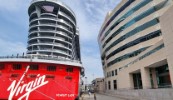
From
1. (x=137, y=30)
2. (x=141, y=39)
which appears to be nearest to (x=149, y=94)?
(x=141, y=39)

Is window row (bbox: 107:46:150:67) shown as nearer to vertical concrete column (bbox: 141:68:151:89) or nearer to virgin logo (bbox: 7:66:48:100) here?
vertical concrete column (bbox: 141:68:151:89)

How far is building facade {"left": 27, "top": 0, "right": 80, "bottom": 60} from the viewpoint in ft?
190

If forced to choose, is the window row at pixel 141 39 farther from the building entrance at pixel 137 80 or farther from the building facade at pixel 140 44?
the building entrance at pixel 137 80

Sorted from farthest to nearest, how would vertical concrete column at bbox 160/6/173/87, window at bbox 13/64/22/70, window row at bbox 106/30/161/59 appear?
window row at bbox 106/30/161/59, window at bbox 13/64/22/70, vertical concrete column at bbox 160/6/173/87

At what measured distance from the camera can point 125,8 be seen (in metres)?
43.9

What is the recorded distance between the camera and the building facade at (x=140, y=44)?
69.7 feet

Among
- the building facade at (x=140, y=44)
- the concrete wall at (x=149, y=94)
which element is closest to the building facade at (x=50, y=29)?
the building facade at (x=140, y=44)

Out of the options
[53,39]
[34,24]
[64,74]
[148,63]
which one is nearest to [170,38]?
[148,63]

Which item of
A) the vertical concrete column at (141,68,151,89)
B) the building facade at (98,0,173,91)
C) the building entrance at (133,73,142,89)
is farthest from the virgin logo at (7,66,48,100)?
the building entrance at (133,73,142,89)

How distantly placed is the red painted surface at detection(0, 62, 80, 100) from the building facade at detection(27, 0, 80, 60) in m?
37.0

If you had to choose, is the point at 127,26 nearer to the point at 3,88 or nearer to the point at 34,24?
the point at 3,88

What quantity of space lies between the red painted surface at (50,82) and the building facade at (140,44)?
10.6 m

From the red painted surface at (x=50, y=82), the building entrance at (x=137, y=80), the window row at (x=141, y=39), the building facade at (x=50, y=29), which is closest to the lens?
the red painted surface at (x=50, y=82)

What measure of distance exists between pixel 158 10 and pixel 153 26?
10.5 feet
